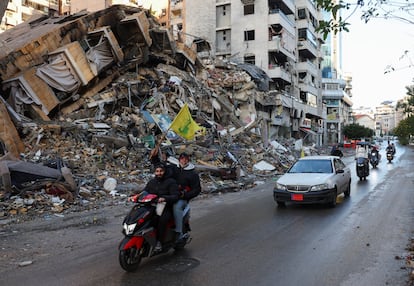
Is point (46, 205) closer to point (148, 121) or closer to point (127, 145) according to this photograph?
point (127, 145)

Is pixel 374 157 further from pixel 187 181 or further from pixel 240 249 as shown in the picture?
pixel 187 181

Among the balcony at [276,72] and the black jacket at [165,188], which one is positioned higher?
the balcony at [276,72]

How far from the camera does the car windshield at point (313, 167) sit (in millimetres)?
11328

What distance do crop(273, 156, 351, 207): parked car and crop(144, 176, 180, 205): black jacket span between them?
513 cm

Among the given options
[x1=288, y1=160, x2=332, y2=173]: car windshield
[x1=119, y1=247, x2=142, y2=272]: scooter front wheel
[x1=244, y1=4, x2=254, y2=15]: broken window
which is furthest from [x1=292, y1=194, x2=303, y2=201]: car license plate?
[x1=244, y1=4, x2=254, y2=15]: broken window

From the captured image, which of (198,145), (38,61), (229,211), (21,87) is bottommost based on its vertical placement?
(229,211)

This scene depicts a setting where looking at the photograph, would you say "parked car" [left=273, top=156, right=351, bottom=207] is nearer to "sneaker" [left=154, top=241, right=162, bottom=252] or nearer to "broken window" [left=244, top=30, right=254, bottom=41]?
"sneaker" [left=154, top=241, right=162, bottom=252]

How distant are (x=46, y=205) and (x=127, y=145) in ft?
22.0

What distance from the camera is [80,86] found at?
20.1m

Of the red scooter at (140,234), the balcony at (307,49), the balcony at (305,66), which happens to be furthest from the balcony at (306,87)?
the red scooter at (140,234)

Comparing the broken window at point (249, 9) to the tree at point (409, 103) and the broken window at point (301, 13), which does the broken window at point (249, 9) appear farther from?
the tree at point (409, 103)

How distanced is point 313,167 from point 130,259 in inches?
300

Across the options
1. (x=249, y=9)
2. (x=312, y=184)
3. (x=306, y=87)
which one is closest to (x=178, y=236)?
(x=312, y=184)

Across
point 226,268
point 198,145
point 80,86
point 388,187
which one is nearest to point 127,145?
point 198,145
